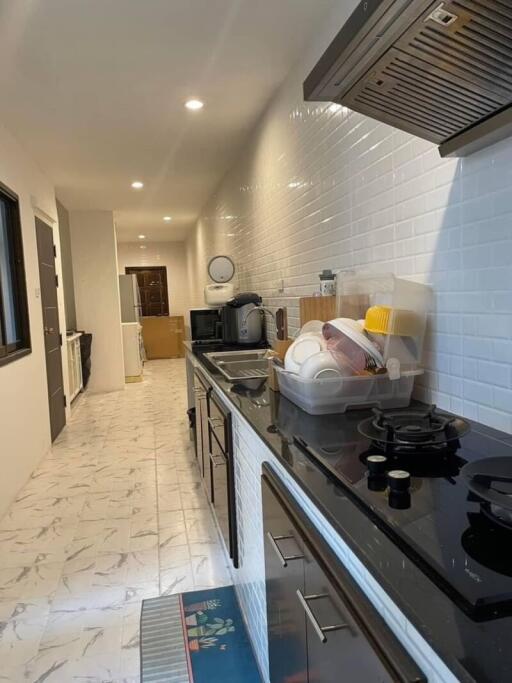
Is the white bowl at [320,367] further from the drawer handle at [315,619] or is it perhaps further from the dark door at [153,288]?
the dark door at [153,288]

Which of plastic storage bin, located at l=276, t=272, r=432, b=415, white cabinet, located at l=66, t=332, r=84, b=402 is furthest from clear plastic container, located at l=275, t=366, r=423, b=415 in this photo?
white cabinet, located at l=66, t=332, r=84, b=402

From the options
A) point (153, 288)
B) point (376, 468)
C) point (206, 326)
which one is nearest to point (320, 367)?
point (376, 468)

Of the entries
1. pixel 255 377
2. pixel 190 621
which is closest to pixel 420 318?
pixel 255 377

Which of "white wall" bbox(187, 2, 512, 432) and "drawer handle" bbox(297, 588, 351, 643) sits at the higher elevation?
"white wall" bbox(187, 2, 512, 432)

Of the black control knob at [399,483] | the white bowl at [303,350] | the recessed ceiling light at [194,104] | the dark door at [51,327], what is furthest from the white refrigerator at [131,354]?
the black control knob at [399,483]

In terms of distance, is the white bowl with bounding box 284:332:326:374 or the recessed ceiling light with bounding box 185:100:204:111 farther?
→ the recessed ceiling light with bounding box 185:100:204:111

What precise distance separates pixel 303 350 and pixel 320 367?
20cm

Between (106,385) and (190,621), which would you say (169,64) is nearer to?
(190,621)

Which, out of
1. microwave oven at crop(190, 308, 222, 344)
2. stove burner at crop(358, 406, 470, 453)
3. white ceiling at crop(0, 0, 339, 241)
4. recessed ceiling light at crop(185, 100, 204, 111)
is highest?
recessed ceiling light at crop(185, 100, 204, 111)

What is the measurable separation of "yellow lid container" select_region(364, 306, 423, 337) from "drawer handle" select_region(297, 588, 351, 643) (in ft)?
2.57

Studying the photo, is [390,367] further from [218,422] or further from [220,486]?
[220,486]

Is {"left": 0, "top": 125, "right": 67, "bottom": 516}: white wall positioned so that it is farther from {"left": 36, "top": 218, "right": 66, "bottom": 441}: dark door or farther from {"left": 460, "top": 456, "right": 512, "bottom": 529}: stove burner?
{"left": 460, "top": 456, "right": 512, "bottom": 529}: stove burner

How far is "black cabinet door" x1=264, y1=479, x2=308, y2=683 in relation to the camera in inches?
38.1

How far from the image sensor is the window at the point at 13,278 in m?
3.30
